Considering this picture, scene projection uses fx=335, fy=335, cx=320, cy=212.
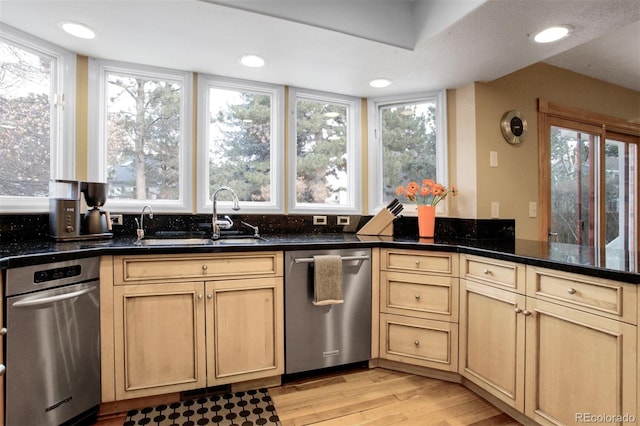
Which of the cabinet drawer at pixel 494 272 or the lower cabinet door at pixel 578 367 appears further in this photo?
the cabinet drawer at pixel 494 272

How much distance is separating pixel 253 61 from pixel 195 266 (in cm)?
138

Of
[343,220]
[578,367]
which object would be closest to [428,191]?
[343,220]

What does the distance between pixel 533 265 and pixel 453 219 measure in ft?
3.70

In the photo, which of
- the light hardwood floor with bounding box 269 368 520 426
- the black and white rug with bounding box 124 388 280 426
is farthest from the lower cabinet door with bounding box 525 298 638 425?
the black and white rug with bounding box 124 388 280 426

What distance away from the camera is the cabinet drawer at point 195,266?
5.57 feet

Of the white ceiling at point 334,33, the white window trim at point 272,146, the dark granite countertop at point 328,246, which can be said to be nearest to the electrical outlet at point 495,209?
the dark granite countertop at point 328,246

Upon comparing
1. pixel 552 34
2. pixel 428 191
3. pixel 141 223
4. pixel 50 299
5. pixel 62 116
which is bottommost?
pixel 50 299

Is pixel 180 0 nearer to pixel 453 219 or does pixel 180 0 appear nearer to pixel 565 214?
pixel 453 219

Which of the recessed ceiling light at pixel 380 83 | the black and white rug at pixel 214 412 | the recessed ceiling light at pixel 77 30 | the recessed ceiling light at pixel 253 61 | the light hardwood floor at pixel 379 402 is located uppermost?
the recessed ceiling light at pixel 77 30

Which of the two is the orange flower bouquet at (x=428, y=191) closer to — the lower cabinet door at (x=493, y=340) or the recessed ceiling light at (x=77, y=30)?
the lower cabinet door at (x=493, y=340)

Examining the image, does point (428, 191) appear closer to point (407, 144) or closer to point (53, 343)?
point (407, 144)

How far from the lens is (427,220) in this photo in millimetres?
2494

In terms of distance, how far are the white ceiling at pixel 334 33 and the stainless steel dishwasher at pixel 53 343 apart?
4.18 feet

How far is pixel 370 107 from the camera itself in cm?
292
